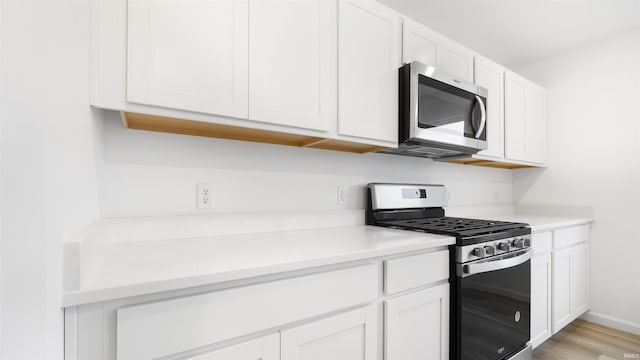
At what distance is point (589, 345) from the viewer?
7.43 feet

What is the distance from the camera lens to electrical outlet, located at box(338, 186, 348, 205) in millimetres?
1887

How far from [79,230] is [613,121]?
146 inches

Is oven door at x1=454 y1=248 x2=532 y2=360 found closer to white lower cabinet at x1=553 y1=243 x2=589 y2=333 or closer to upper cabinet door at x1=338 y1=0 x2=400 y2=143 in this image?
white lower cabinet at x1=553 y1=243 x2=589 y2=333

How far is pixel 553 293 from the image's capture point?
2.24 m

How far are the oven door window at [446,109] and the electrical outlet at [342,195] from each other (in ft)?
1.94

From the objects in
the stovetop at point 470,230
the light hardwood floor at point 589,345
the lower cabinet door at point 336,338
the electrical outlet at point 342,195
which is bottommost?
the light hardwood floor at point 589,345

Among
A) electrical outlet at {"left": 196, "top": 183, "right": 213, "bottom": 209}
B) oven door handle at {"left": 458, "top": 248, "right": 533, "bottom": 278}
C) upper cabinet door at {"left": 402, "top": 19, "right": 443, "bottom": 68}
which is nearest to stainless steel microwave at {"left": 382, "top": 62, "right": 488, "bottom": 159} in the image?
upper cabinet door at {"left": 402, "top": 19, "right": 443, "bottom": 68}

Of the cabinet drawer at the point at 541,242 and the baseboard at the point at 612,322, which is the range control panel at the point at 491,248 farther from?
the baseboard at the point at 612,322

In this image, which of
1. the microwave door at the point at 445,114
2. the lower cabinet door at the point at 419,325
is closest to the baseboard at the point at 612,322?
the microwave door at the point at 445,114

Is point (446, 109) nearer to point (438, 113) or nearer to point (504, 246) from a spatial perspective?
point (438, 113)

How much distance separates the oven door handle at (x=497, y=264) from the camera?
1.45 m

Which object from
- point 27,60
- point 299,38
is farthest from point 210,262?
point 299,38

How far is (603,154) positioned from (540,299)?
1.51 metres

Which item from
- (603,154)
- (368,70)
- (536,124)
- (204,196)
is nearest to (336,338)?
(204,196)
